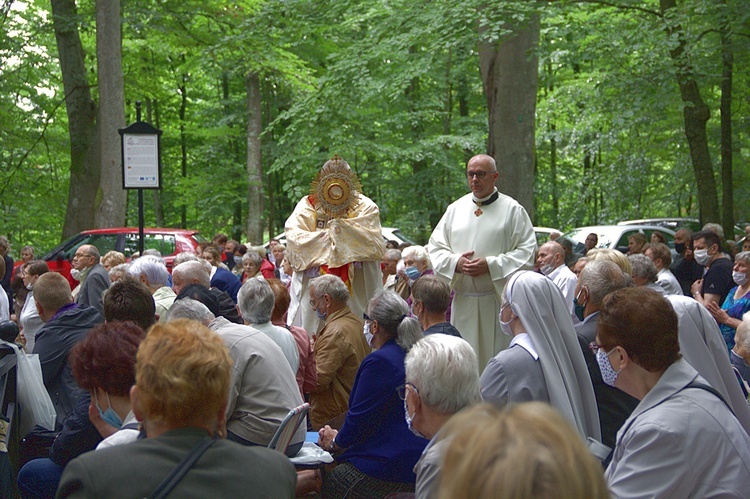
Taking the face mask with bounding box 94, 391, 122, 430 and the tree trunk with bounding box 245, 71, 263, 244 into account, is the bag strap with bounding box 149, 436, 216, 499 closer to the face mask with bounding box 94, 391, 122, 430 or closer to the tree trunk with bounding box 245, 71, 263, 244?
the face mask with bounding box 94, 391, 122, 430

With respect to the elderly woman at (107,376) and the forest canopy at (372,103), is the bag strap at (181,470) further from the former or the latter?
the forest canopy at (372,103)

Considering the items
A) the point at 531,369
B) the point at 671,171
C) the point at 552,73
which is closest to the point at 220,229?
the point at 552,73

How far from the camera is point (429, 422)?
3494 millimetres

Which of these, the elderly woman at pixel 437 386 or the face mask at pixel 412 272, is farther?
the face mask at pixel 412 272

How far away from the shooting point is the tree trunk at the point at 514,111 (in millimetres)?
13023

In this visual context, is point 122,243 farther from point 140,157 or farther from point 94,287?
point 94,287

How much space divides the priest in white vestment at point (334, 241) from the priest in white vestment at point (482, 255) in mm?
2279

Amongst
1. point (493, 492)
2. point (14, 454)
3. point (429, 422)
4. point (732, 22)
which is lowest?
point (14, 454)

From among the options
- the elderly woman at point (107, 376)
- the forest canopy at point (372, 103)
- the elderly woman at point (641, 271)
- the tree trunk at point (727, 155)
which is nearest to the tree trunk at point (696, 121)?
the forest canopy at point (372, 103)

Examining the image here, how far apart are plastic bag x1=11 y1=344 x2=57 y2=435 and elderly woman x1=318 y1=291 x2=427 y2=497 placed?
167 centimetres

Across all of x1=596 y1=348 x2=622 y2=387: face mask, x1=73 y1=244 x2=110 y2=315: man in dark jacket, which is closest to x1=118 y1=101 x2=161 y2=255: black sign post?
x1=73 y1=244 x2=110 y2=315: man in dark jacket

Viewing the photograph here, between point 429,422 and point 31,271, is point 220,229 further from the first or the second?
point 429,422

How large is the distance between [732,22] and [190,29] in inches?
468

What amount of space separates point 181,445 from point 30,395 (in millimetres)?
2760
